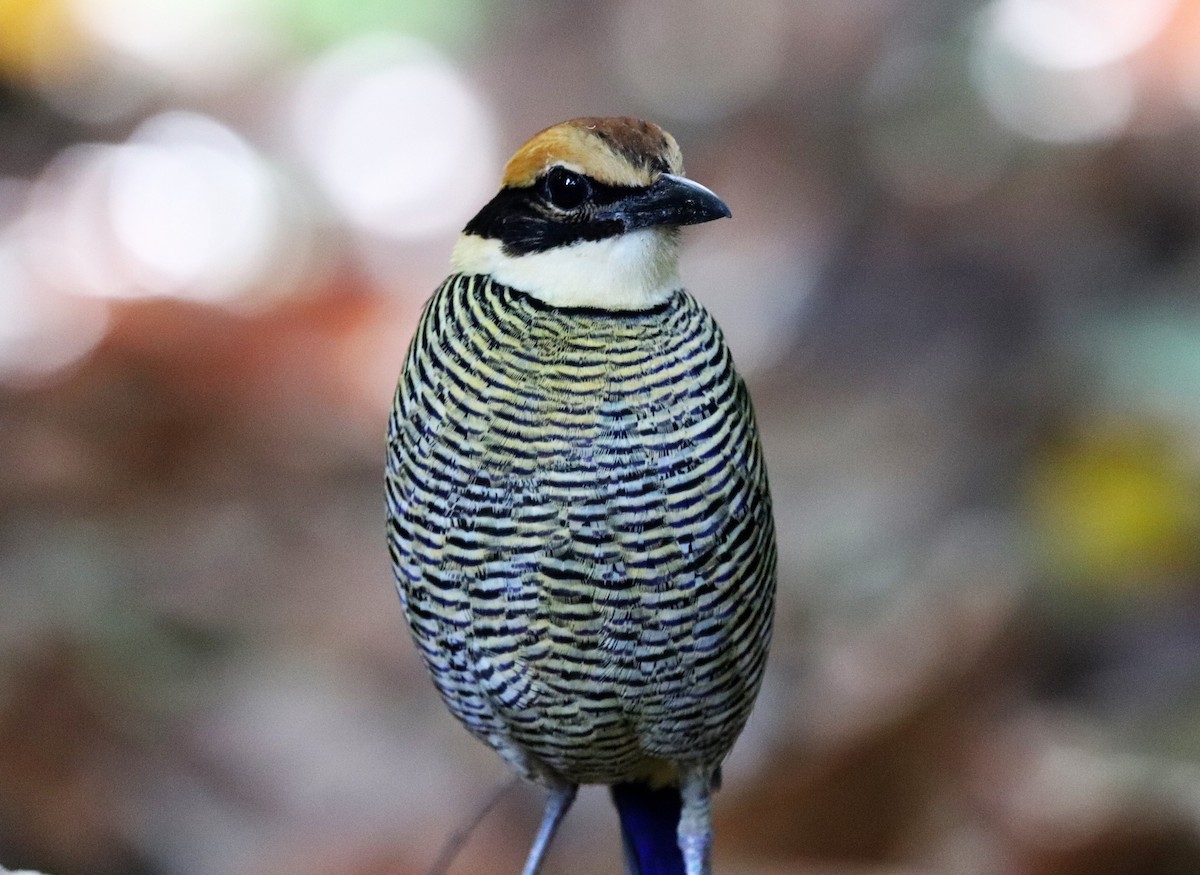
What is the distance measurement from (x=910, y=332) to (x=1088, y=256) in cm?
78

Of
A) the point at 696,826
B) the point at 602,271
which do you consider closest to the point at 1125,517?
the point at 696,826

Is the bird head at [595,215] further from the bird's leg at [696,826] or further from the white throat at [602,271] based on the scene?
the bird's leg at [696,826]

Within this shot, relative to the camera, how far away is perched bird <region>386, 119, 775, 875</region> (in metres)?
1.91

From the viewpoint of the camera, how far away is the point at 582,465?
1.91 meters

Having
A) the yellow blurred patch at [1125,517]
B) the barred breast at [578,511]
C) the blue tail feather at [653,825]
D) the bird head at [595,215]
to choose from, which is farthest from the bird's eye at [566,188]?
the yellow blurred patch at [1125,517]

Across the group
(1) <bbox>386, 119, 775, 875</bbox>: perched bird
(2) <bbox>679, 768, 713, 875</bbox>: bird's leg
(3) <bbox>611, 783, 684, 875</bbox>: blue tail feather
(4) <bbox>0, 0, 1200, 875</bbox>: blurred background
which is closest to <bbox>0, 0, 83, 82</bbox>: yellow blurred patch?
(4) <bbox>0, 0, 1200, 875</bbox>: blurred background

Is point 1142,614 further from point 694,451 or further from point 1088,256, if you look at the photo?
point 694,451

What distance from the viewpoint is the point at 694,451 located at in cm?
196

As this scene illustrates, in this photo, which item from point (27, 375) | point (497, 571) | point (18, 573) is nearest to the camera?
point (497, 571)

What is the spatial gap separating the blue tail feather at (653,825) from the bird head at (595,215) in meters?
0.94

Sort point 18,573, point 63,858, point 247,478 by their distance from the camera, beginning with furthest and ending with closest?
point 247,478, point 18,573, point 63,858

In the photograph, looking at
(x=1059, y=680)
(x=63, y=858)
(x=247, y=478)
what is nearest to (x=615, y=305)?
(x=63, y=858)

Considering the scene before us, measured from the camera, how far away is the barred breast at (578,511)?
1.92 meters

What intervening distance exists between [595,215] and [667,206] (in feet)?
0.32
